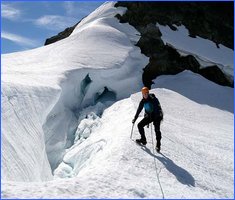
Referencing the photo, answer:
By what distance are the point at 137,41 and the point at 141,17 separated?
12.5 feet

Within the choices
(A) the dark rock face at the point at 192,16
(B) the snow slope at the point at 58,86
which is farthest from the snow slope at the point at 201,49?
(B) the snow slope at the point at 58,86

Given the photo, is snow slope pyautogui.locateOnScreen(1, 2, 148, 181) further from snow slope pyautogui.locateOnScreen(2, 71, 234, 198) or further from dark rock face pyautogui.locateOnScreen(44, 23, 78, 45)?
dark rock face pyautogui.locateOnScreen(44, 23, 78, 45)

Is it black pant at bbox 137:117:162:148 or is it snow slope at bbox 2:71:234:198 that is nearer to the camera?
snow slope at bbox 2:71:234:198

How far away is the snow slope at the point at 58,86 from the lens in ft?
35.6

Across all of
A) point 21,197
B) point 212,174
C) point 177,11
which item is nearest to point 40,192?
point 21,197

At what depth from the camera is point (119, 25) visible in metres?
30.4

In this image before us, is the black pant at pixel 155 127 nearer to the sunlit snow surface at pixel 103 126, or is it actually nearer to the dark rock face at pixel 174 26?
the sunlit snow surface at pixel 103 126

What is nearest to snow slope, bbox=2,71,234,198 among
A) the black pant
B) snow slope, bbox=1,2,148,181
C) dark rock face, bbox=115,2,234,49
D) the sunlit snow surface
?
the sunlit snow surface

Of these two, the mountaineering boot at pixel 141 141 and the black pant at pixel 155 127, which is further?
the mountaineering boot at pixel 141 141

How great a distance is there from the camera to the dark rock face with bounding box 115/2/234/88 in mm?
27250

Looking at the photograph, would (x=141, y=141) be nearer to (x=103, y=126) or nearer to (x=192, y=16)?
(x=103, y=126)

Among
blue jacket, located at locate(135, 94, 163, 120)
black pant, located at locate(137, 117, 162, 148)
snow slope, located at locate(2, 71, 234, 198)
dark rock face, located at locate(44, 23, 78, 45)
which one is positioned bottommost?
snow slope, located at locate(2, 71, 234, 198)

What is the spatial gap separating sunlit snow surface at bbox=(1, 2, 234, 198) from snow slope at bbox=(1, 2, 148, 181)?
0.17 ft

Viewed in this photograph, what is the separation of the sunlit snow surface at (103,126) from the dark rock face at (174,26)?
808 millimetres
